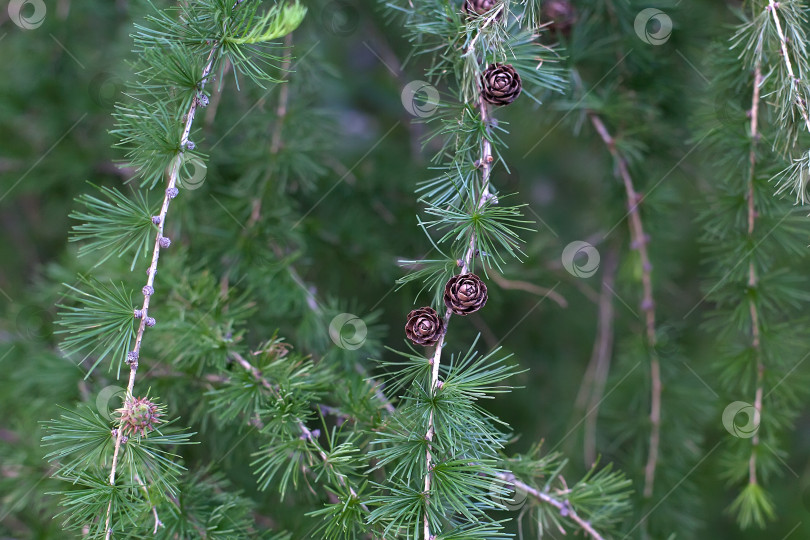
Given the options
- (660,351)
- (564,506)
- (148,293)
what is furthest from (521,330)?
(148,293)

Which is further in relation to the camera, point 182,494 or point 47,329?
point 47,329

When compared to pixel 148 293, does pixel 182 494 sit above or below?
below

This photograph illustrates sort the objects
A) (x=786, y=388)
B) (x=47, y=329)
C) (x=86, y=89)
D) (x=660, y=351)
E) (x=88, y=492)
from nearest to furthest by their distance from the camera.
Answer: (x=88, y=492), (x=786, y=388), (x=660, y=351), (x=47, y=329), (x=86, y=89)

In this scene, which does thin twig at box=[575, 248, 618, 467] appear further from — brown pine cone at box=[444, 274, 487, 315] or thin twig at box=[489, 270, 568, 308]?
brown pine cone at box=[444, 274, 487, 315]

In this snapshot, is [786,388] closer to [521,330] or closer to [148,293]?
[521,330]

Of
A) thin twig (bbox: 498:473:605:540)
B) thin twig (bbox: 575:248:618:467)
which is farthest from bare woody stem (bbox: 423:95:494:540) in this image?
Result: thin twig (bbox: 575:248:618:467)

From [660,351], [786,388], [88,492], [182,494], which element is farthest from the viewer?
[660,351]
